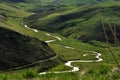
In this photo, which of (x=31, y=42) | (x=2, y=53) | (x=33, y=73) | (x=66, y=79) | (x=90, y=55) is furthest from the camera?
(x=90, y=55)

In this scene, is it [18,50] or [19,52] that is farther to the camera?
[18,50]

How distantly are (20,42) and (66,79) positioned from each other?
10967 centimetres

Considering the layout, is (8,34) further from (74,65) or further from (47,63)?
(74,65)

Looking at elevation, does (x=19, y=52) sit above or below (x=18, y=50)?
below

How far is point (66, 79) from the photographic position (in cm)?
1983

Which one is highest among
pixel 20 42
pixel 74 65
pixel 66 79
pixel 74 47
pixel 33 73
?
pixel 66 79

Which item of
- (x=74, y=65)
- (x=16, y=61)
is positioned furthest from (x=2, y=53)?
(x=74, y=65)

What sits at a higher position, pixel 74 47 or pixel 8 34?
pixel 8 34

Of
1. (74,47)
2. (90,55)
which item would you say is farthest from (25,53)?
(74,47)

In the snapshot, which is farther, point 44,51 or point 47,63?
point 44,51

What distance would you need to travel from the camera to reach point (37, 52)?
132500 mm

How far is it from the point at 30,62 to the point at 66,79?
102861 millimetres

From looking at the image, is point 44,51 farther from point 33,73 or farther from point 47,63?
point 33,73

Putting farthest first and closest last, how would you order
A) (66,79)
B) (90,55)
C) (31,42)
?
(90,55), (31,42), (66,79)
